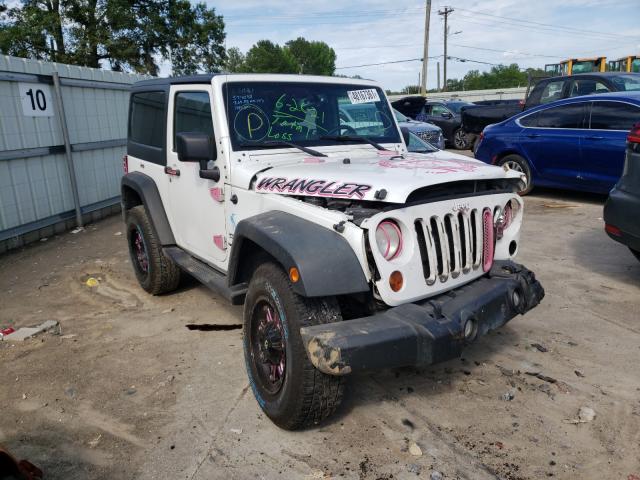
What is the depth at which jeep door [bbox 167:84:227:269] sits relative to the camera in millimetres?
3846

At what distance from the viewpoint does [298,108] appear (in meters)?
3.96

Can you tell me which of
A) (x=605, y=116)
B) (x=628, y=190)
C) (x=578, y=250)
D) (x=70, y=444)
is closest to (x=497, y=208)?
(x=628, y=190)

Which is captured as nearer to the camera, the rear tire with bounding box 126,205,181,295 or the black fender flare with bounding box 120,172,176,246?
the black fender flare with bounding box 120,172,176,246

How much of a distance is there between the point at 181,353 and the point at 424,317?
83.6 inches

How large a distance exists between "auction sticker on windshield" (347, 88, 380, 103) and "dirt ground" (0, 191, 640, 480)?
206 centimetres

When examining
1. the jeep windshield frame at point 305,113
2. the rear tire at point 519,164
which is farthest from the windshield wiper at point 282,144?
the rear tire at point 519,164

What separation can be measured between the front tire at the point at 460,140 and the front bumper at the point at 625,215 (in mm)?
11840

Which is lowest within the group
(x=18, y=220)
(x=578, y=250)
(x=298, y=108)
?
(x=578, y=250)

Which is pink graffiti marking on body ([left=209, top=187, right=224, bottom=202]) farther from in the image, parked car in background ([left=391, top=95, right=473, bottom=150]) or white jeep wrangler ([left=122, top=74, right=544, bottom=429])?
parked car in background ([left=391, top=95, right=473, bottom=150])

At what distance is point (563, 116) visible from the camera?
27.1ft

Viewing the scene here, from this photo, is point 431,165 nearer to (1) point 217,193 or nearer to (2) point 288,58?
(1) point 217,193

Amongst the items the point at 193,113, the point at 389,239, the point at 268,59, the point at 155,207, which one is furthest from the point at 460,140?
the point at 268,59

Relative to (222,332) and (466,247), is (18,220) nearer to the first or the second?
(222,332)

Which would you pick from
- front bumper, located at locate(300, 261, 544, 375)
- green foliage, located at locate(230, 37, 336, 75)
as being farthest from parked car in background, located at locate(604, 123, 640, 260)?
green foliage, located at locate(230, 37, 336, 75)
